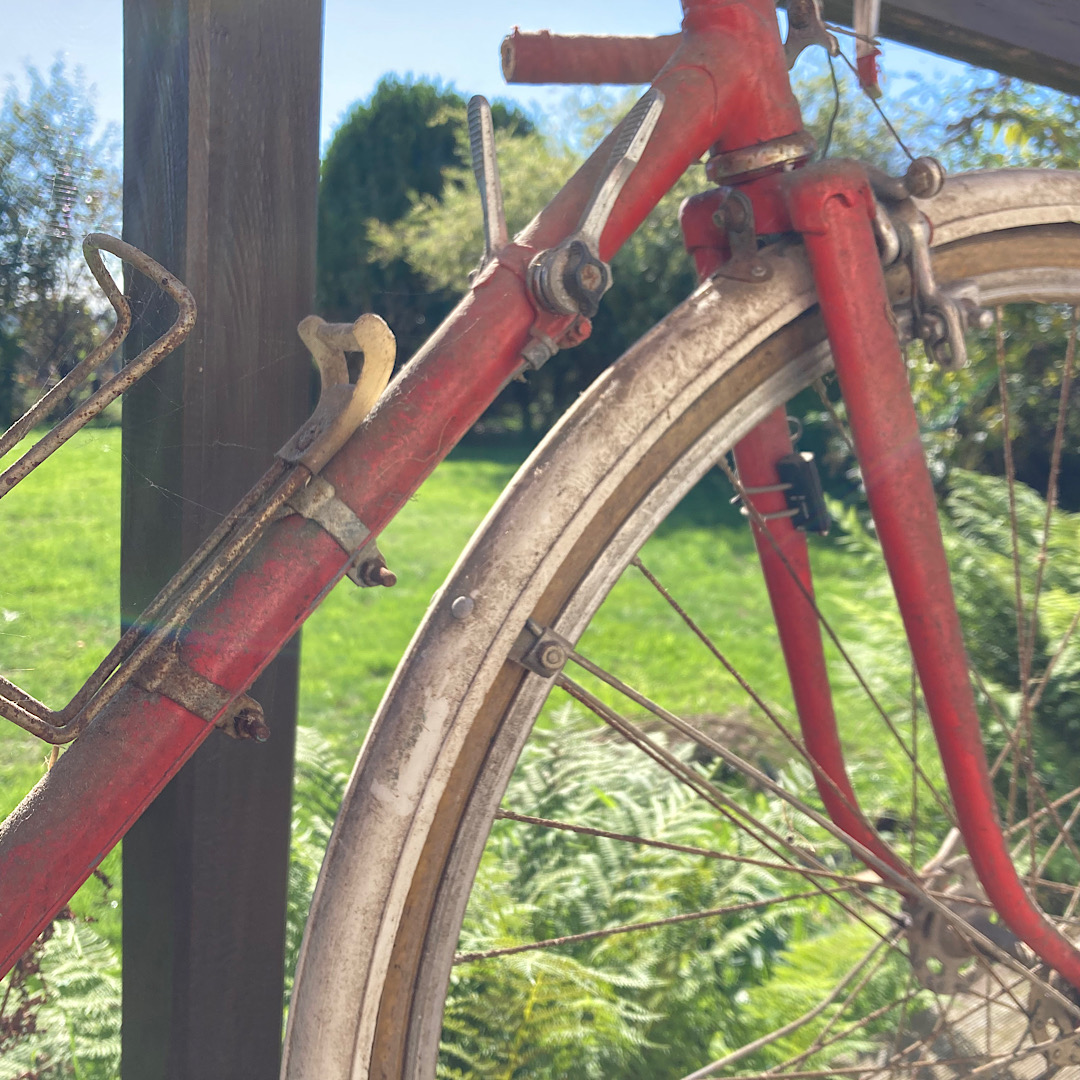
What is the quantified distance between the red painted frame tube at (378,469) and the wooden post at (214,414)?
34 centimetres

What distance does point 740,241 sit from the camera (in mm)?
1096

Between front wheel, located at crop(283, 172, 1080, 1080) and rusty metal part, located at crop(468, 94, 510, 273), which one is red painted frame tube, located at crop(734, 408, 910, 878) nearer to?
front wheel, located at crop(283, 172, 1080, 1080)

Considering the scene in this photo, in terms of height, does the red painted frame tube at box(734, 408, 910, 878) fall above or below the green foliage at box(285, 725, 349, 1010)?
above

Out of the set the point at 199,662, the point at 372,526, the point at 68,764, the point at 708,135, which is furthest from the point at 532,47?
the point at 68,764

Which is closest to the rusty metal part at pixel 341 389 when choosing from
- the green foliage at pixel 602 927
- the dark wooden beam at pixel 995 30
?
the green foliage at pixel 602 927

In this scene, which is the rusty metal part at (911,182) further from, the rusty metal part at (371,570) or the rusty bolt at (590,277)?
the rusty metal part at (371,570)

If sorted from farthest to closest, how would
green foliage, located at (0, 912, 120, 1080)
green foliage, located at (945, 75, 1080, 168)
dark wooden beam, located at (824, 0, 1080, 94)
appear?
green foliage, located at (945, 75, 1080, 168)
dark wooden beam, located at (824, 0, 1080, 94)
green foliage, located at (0, 912, 120, 1080)

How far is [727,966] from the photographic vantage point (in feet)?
6.79

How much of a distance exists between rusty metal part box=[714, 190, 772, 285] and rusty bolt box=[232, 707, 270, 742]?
615mm

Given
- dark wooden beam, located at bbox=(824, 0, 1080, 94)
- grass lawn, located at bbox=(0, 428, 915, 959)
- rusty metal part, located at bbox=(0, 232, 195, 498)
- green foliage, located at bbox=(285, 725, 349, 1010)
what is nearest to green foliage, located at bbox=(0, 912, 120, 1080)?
grass lawn, located at bbox=(0, 428, 915, 959)

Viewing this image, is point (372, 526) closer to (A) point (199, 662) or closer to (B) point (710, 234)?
(A) point (199, 662)

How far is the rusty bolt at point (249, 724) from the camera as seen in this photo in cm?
94

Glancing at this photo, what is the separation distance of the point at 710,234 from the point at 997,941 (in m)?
0.95

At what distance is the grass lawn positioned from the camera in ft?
4.32
